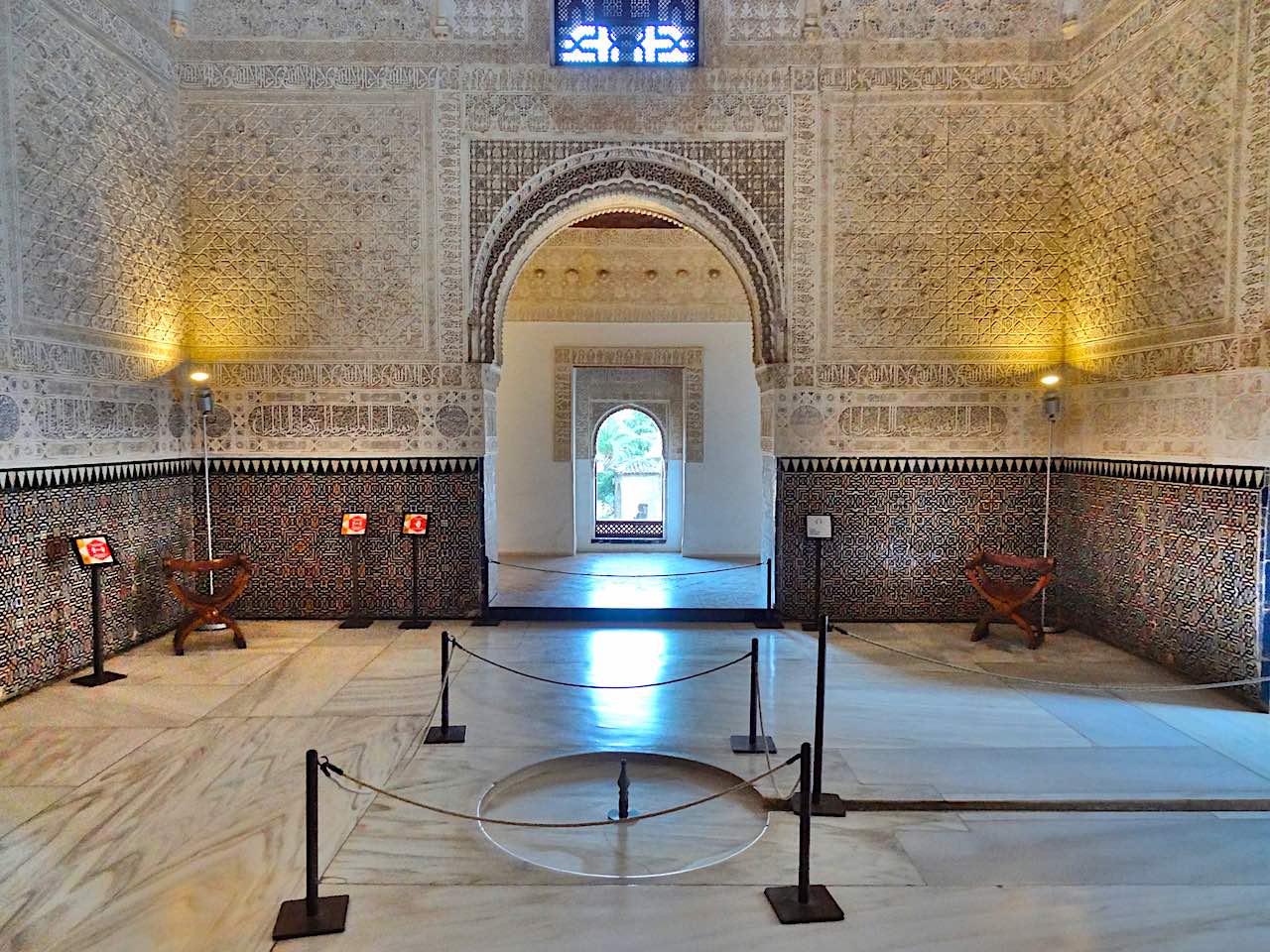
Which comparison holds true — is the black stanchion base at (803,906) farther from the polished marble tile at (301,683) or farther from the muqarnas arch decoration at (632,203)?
the muqarnas arch decoration at (632,203)

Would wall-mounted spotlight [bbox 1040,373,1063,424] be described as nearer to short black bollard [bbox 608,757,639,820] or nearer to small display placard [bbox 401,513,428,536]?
short black bollard [bbox 608,757,639,820]

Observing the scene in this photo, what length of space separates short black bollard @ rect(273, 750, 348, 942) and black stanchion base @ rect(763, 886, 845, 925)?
1166 millimetres

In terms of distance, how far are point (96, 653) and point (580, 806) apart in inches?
113

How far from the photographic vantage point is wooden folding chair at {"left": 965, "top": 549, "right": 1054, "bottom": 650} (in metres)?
5.04

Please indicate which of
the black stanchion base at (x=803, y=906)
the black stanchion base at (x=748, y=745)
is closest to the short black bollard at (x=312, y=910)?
the black stanchion base at (x=803, y=906)

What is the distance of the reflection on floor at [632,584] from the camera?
236 inches

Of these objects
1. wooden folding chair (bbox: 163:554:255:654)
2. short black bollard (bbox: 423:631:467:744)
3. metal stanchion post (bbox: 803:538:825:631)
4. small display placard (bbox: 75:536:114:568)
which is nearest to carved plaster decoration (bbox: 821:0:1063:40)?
metal stanchion post (bbox: 803:538:825:631)

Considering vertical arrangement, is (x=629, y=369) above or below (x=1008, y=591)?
above

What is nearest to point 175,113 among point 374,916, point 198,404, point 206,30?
point 206,30

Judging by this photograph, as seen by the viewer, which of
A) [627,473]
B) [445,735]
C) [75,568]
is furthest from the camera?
[627,473]

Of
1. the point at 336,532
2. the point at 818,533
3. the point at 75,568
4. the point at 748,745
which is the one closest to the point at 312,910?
the point at 748,745

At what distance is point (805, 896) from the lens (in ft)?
7.68

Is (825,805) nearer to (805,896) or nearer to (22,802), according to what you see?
(805,896)

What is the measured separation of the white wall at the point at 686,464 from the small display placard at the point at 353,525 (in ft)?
9.48
